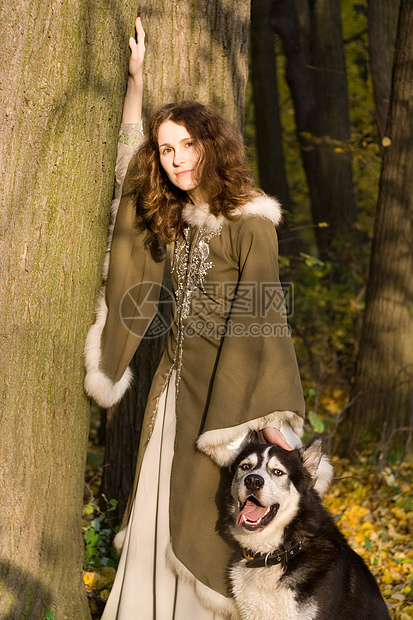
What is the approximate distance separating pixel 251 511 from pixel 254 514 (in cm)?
2

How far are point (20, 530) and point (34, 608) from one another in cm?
40

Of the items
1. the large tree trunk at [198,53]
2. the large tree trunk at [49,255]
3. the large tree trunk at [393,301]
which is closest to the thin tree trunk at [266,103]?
the large tree trunk at [393,301]

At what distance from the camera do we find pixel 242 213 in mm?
3150

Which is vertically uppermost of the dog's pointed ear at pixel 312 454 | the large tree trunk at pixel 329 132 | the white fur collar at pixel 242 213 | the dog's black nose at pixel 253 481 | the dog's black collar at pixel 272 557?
the large tree trunk at pixel 329 132

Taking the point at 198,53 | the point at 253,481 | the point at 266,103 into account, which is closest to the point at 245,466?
the point at 253,481

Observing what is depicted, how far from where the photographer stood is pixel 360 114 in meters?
15.1

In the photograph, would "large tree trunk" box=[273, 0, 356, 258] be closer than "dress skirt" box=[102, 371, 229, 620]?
No

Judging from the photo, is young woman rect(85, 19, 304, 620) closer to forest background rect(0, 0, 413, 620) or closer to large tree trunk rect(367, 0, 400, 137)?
forest background rect(0, 0, 413, 620)

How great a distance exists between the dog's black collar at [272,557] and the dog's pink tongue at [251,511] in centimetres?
22

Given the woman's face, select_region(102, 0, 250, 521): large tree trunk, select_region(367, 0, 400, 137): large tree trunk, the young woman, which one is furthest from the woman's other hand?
select_region(367, 0, 400, 137): large tree trunk

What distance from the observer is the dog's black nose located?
2855 millimetres

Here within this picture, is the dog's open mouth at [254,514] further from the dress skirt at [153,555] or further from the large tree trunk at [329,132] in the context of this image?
the large tree trunk at [329,132]

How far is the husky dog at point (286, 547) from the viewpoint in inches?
115

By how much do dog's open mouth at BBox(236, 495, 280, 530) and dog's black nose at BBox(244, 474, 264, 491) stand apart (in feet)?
0.21
